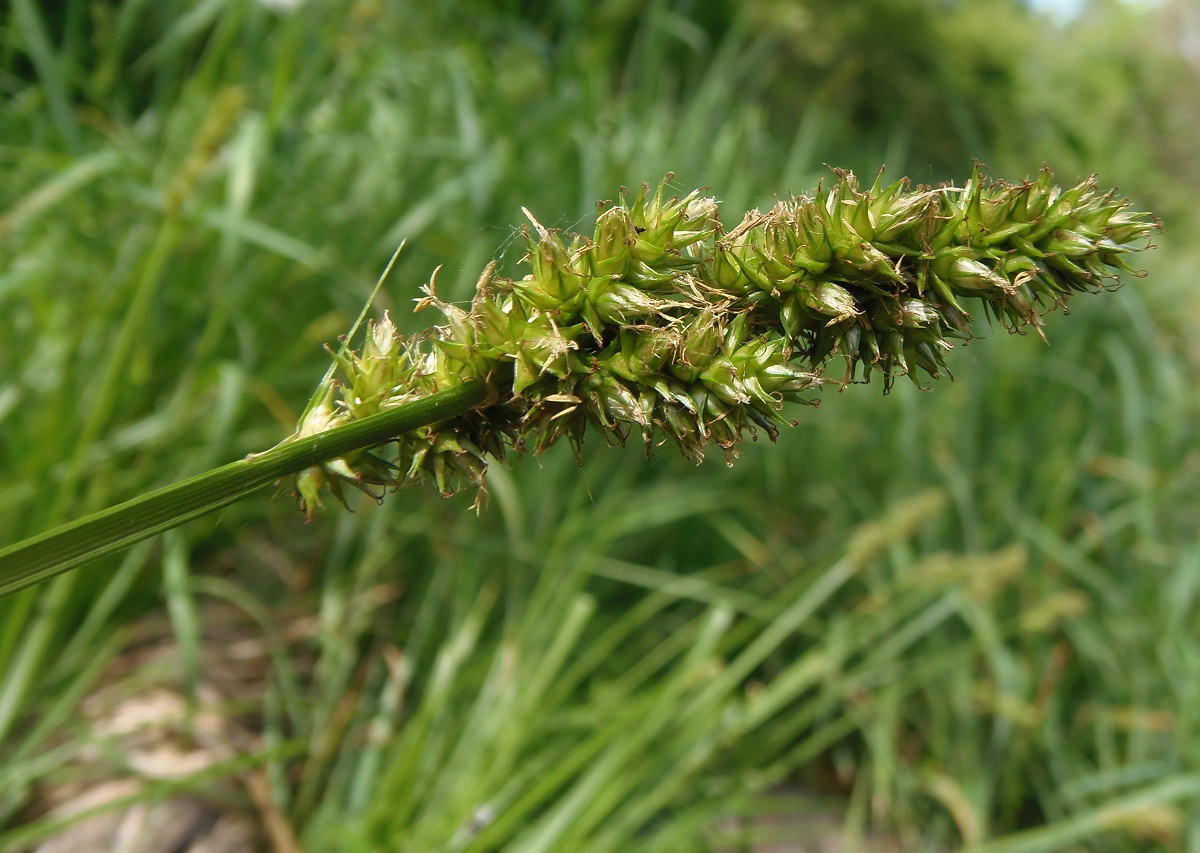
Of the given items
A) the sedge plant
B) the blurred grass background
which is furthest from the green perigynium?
→ the blurred grass background

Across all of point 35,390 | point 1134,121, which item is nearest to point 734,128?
point 35,390

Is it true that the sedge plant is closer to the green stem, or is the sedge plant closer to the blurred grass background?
the green stem

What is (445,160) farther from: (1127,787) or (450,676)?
(1127,787)

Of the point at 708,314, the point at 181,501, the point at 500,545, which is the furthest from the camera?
the point at 500,545

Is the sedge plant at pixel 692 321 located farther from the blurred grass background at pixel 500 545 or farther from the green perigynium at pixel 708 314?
the blurred grass background at pixel 500 545

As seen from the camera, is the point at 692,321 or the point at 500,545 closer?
the point at 692,321

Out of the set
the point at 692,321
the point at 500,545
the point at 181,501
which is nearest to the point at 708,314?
the point at 692,321

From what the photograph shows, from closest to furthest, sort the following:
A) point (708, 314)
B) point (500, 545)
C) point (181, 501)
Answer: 1. point (181, 501)
2. point (708, 314)
3. point (500, 545)

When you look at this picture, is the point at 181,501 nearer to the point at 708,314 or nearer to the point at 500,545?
the point at 708,314
